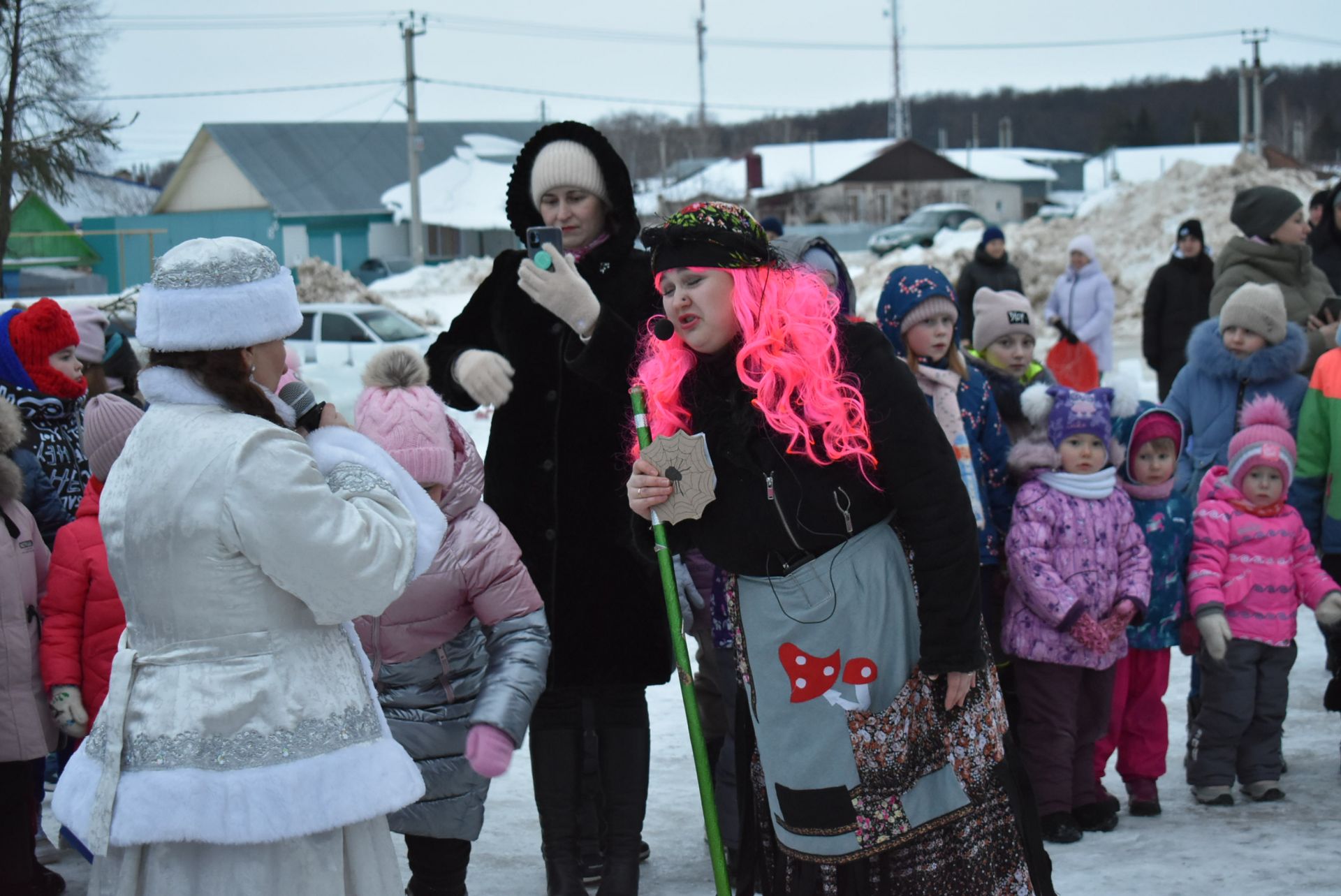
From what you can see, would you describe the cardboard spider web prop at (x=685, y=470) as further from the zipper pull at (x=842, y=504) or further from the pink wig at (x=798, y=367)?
the zipper pull at (x=842, y=504)

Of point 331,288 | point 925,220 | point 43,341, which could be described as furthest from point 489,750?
point 925,220

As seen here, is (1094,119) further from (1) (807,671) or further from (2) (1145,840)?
(1) (807,671)

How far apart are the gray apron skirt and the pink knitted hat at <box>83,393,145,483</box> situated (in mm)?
1796

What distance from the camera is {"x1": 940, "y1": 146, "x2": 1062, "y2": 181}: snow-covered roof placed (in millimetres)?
66312

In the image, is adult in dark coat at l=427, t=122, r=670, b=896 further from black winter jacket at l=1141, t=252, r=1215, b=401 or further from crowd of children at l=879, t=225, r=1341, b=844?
black winter jacket at l=1141, t=252, r=1215, b=401

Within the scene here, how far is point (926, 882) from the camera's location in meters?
2.76

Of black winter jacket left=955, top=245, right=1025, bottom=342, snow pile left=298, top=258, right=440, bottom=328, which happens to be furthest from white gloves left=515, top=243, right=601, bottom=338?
snow pile left=298, top=258, right=440, bottom=328

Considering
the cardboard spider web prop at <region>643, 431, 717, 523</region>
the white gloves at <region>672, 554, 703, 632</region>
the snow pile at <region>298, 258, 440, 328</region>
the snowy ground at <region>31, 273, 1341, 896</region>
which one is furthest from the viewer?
the snow pile at <region>298, 258, 440, 328</region>

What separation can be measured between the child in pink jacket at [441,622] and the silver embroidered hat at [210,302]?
92cm

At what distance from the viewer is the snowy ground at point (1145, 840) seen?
152 inches

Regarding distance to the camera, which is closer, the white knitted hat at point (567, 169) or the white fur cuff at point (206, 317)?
the white fur cuff at point (206, 317)

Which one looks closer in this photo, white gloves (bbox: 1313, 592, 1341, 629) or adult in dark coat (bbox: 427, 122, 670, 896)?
adult in dark coat (bbox: 427, 122, 670, 896)

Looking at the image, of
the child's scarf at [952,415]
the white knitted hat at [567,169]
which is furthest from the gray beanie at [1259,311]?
the white knitted hat at [567,169]

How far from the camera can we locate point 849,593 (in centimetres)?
274
